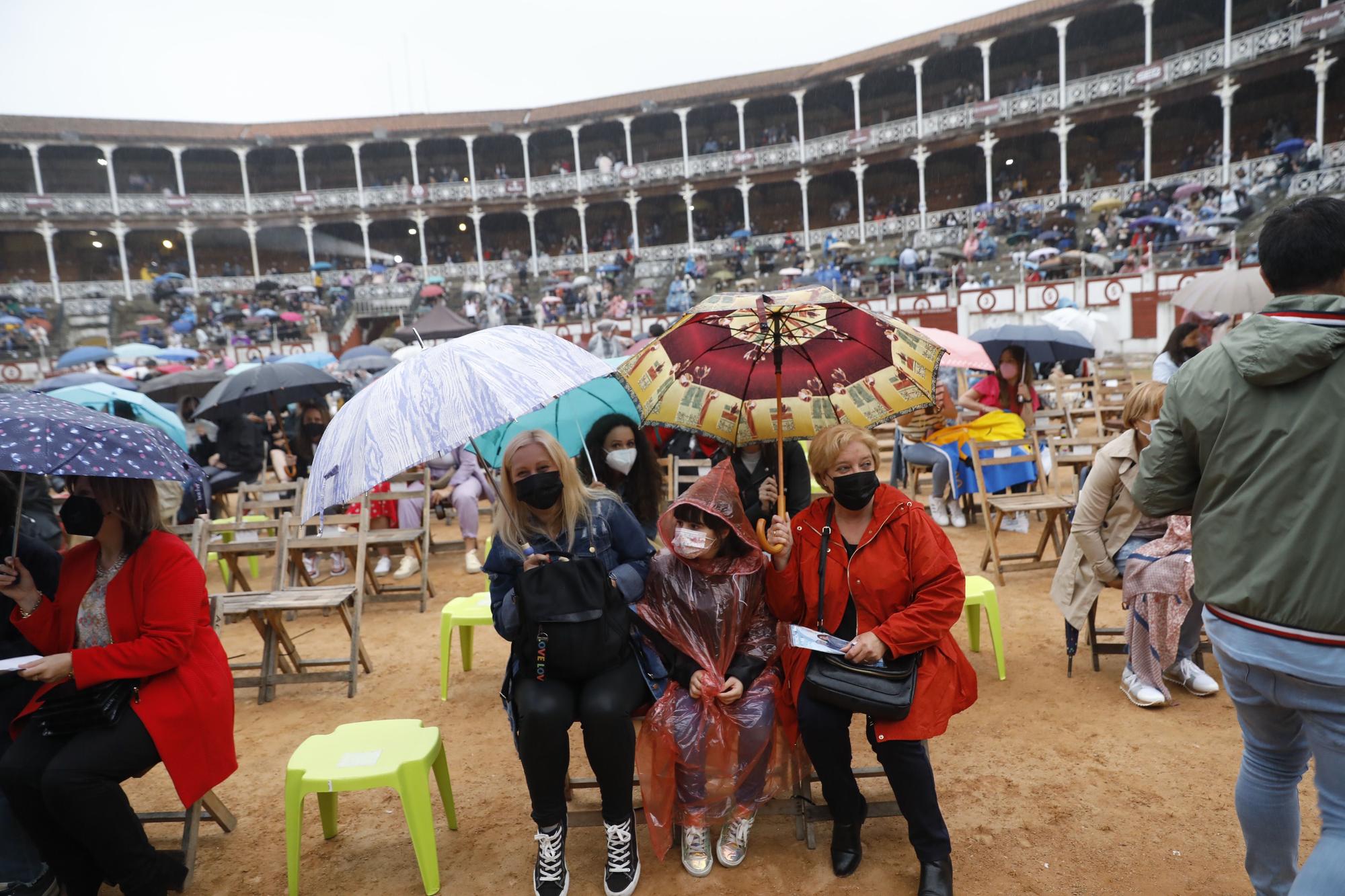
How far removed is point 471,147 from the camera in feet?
116

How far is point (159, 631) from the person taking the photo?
109 inches

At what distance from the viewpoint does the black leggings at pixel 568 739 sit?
9.02ft

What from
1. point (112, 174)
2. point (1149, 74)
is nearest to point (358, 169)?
point (112, 174)

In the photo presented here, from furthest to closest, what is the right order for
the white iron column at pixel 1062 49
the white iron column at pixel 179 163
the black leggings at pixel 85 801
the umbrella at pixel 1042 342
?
1. the white iron column at pixel 179 163
2. the white iron column at pixel 1062 49
3. the umbrella at pixel 1042 342
4. the black leggings at pixel 85 801

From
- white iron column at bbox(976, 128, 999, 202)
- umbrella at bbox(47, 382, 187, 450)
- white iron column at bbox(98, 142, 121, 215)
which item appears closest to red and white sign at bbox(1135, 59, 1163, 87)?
white iron column at bbox(976, 128, 999, 202)

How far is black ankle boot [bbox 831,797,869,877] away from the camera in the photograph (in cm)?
281

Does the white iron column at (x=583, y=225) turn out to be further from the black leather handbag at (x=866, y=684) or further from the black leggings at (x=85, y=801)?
the black leather handbag at (x=866, y=684)

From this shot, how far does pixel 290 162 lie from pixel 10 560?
3894 centimetres

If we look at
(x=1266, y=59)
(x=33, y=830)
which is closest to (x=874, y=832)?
(x=33, y=830)

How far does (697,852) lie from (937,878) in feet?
2.74

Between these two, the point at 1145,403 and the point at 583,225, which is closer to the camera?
the point at 1145,403

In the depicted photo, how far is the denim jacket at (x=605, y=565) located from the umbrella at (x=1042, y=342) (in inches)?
280

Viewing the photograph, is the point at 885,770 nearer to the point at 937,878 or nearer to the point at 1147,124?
the point at 937,878

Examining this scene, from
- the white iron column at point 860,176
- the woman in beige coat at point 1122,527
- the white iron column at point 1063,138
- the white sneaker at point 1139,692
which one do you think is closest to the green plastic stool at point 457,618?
the woman in beige coat at point 1122,527
